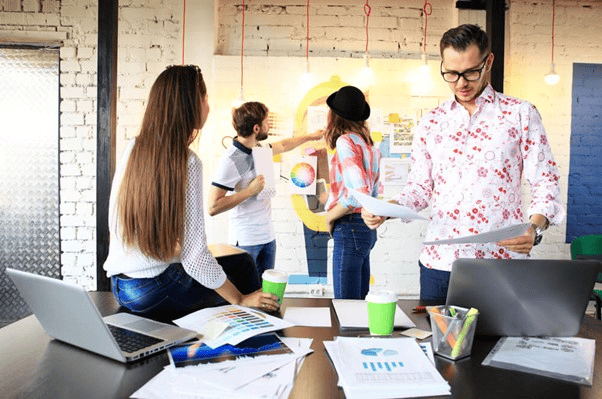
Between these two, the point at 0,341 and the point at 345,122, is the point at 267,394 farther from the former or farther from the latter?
the point at 345,122

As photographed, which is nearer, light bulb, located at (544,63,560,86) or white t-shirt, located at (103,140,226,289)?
white t-shirt, located at (103,140,226,289)

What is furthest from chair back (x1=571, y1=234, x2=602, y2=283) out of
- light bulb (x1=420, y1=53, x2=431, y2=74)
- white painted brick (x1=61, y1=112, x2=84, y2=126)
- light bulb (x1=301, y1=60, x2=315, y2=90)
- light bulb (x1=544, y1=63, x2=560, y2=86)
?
white painted brick (x1=61, y1=112, x2=84, y2=126)

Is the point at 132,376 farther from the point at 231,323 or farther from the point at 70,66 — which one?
the point at 70,66

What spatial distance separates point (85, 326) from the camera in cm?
106

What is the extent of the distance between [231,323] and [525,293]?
72 cm

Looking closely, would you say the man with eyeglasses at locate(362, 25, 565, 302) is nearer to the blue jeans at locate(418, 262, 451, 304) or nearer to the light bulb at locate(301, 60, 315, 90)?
the blue jeans at locate(418, 262, 451, 304)

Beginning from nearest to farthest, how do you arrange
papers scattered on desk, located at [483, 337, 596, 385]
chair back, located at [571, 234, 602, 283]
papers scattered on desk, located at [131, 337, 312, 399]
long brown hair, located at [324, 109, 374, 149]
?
papers scattered on desk, located at [131, 337, 312, 399], papers scattered on desk, located at [483, 337, 596, 385], long brown hair, located at [324, 109, 374, 149], chair back, located at [571, 234, 602, 283]

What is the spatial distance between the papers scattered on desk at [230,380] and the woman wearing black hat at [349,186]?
142 cm

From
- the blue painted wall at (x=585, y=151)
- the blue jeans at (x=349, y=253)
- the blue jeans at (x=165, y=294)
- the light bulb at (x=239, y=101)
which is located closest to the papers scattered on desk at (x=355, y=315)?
the blue jeans at (x=165, y=294)

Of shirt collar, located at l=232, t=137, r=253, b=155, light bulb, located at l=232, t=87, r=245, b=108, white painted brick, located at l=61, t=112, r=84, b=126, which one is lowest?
shirt collar, located at l=232, t=137, r=253, b=155

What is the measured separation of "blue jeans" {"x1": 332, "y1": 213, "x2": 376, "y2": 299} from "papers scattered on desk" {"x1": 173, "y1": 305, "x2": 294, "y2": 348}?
3.82 feet

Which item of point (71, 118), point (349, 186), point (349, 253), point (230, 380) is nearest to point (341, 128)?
point (349, 186)

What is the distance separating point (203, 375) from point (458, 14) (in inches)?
153

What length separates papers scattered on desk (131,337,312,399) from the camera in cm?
88
